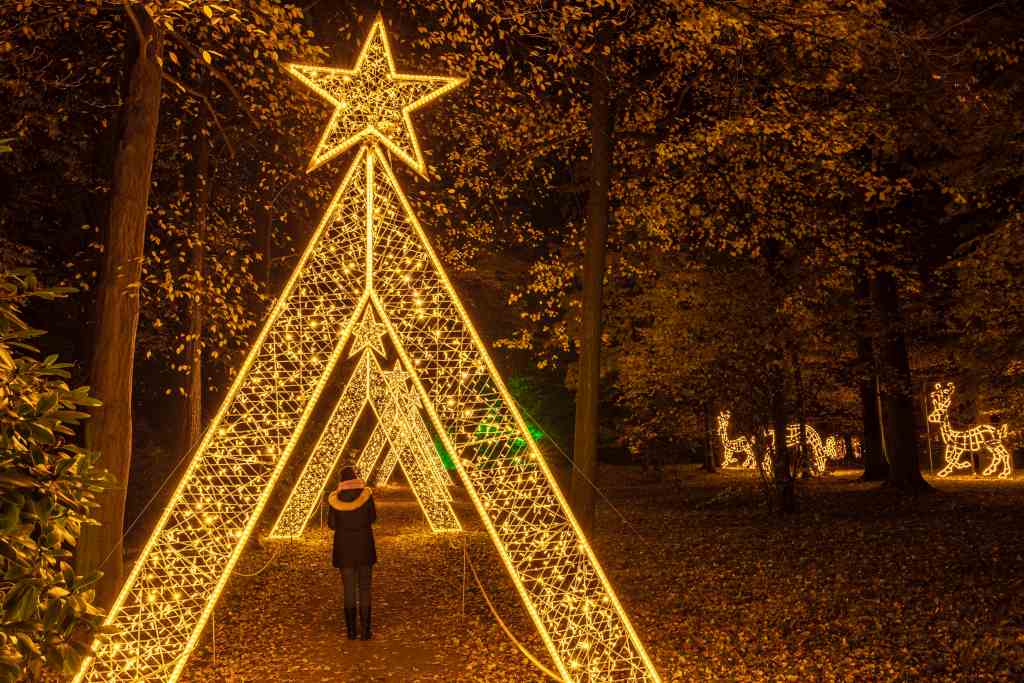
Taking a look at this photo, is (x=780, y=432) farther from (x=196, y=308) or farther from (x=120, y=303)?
(x=120, y=303)

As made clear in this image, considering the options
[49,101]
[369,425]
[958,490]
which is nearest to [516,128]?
[49,101]

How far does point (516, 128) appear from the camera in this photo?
14547mm

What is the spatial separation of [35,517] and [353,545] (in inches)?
240

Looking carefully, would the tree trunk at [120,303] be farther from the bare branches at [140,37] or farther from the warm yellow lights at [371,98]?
the warm yellow lights at [371,98]

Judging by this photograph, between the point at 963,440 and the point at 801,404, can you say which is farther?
the point at 963,440

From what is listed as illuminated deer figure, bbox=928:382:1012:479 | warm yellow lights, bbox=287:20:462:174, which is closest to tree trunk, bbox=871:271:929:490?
illuminated deer figure, bbox=928:382:1012:479

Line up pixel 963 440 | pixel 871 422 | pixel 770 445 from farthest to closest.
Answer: pixel 963 440 → pixel 871 422 → pixel 770 445

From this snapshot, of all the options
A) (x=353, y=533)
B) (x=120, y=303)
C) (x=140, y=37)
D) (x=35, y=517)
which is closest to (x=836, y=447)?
(x=353, y=533)

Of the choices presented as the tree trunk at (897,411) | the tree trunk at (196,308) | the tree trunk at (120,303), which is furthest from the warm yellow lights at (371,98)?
the tree trunk at (897,411)

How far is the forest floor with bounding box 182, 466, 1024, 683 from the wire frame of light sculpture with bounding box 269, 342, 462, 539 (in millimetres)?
584

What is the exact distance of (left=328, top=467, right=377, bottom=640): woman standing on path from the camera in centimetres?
920

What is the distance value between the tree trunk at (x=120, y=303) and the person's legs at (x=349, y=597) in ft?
7.81

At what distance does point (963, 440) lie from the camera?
32625 mm

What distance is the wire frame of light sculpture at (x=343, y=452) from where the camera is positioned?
53.2 feet
